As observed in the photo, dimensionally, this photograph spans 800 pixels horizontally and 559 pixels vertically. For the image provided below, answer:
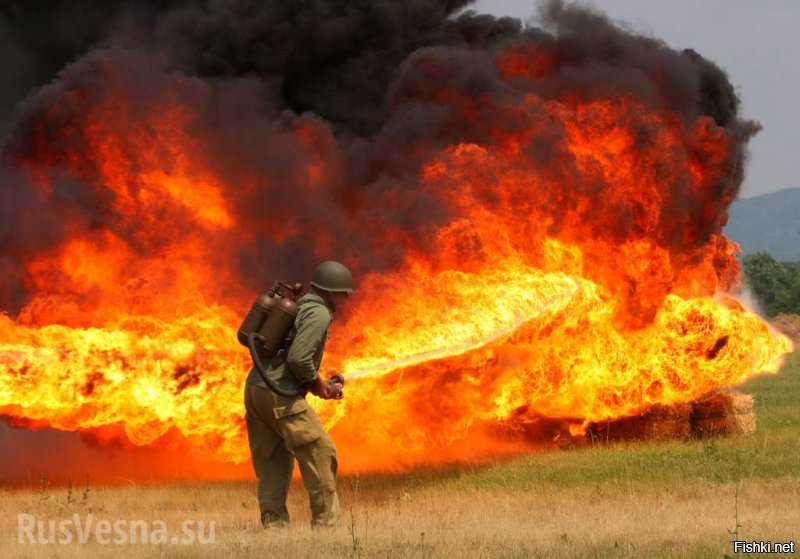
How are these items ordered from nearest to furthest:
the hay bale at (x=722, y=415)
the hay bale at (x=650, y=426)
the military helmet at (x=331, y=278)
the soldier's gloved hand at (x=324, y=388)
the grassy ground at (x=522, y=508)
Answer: the grassy ground at (x=522, y=508)
the soldier's gloved hand at (x=324, y=388)
the military helmet at (x=331, y=278)
the hay bale at (x=650, y=426)
the hay bale at (x=722, y=415)

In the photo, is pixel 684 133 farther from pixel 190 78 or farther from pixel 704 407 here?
pixel 190 78

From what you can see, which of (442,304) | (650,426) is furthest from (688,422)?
(442,304)

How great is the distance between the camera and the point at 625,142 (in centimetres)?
1711

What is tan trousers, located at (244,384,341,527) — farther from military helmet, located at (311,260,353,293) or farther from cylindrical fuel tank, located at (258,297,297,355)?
military helmet, located at (311,260,353,293)

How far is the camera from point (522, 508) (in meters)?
12.6

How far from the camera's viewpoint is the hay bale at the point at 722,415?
17.6 metres

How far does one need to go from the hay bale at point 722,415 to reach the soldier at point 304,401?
860 centimetres

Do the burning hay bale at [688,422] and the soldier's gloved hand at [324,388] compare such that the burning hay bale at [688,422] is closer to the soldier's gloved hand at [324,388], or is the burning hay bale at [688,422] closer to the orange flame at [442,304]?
the orange flame at [442,304]

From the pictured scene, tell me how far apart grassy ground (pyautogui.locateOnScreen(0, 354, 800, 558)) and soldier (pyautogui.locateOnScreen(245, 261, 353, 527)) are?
1.29 ft

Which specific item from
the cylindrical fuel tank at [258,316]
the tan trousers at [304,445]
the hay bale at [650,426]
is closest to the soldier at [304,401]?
the tan trousers at [304,445]

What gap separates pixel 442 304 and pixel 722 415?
6.07 m

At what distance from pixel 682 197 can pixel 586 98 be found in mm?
2164

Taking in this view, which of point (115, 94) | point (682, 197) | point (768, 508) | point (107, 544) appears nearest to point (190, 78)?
point (115, 94)

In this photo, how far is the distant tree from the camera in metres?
77.3
